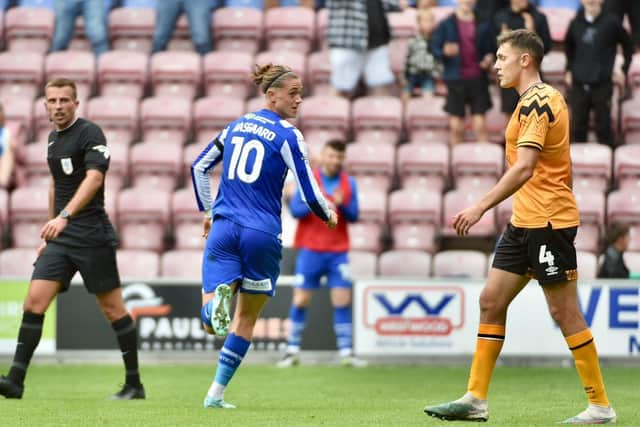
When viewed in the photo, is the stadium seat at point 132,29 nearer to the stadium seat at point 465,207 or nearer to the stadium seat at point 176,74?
the stadium seat at point 176,74

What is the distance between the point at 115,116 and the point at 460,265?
4.89 metres

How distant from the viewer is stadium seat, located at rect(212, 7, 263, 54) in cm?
1750

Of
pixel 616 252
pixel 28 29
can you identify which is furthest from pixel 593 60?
pixel 28 29

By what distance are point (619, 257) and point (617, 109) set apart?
377 centimetres

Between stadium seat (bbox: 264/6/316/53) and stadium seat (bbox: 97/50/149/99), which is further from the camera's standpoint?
stadium seat (bbox: 264/6/316/53)

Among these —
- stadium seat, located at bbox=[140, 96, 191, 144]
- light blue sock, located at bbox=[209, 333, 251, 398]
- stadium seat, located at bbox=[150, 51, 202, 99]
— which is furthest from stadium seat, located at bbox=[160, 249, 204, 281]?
light blue sock, located at bbox=[209, 333, 251, 398]

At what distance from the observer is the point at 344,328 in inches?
497

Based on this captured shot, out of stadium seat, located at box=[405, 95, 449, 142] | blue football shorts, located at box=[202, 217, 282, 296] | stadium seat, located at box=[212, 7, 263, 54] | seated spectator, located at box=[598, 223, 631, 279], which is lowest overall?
seated spectator, located at box=[598, 223, 631, 279]

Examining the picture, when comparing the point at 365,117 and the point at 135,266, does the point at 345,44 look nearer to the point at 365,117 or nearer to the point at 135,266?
the point at 365,117

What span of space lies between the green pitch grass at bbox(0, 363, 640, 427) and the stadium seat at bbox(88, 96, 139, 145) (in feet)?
13.7

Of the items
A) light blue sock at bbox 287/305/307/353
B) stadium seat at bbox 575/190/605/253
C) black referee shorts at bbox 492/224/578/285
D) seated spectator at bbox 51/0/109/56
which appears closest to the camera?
black referee shorts at bbox 492/224/578/285

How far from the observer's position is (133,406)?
836 centimetres

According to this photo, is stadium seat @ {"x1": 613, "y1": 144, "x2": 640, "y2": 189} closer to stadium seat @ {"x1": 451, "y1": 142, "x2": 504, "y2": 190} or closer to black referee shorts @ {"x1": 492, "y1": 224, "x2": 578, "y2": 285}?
stadium seat @ {"x1": 451, "y1": 142, "x2": 504, "y2": 190}

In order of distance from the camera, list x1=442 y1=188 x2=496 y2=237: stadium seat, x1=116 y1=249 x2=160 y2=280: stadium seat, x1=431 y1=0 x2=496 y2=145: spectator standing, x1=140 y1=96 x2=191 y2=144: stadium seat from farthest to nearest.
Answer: x1=140 y1=96 x2=191 y2=144: stadium seat
x1=431 y1=0 x2=496 y2=145: spectator standing
x1=442 y1=188 x2=496 y2=237: stadium seat
x1=116 y1=249 x2=160 y2=280: stadium seat
